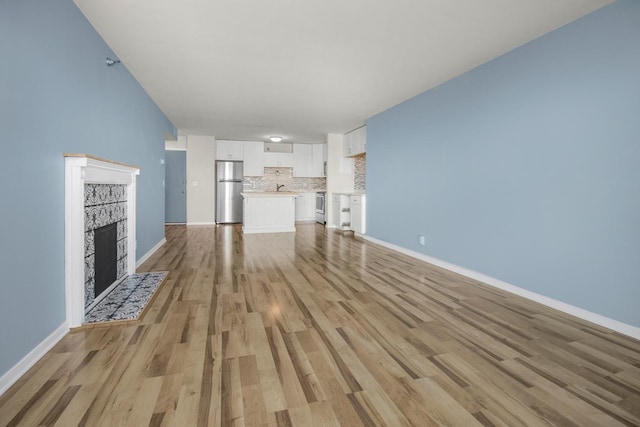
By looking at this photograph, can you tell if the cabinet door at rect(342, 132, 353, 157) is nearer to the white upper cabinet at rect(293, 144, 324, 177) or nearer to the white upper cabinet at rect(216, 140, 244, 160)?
the white upper cabinet at rect(293, 144, 324, 177)

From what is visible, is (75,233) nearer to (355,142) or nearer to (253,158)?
(355,142)

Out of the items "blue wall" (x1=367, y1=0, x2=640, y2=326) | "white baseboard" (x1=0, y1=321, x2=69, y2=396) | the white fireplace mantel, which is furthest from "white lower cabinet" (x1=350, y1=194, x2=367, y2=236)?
"white baseboard" (x1=0, y1=321, x2=69, y2=396)

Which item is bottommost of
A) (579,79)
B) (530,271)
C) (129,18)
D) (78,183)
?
(530,271)

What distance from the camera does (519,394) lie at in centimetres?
161

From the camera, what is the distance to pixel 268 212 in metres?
7.28

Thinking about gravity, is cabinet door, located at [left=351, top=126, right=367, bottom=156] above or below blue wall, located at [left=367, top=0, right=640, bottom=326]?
above

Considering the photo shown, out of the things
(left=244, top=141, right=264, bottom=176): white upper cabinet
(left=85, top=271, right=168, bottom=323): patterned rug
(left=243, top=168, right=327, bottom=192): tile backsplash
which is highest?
(left=244, top=141, right=264, bottom=176): white upper cabinet

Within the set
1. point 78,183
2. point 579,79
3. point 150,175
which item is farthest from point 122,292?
point 579,79

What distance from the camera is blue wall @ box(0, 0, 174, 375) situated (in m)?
1.65

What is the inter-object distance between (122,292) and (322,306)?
78.0 inches

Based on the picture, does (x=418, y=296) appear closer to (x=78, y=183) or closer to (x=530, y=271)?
(x=530, y=271)

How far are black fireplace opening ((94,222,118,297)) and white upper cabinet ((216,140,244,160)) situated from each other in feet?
19.7

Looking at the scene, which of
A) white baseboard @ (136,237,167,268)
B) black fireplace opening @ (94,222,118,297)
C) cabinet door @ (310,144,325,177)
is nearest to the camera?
black fireplace opening @ (94,222,118,297)

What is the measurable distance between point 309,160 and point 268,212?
305 centimetres
